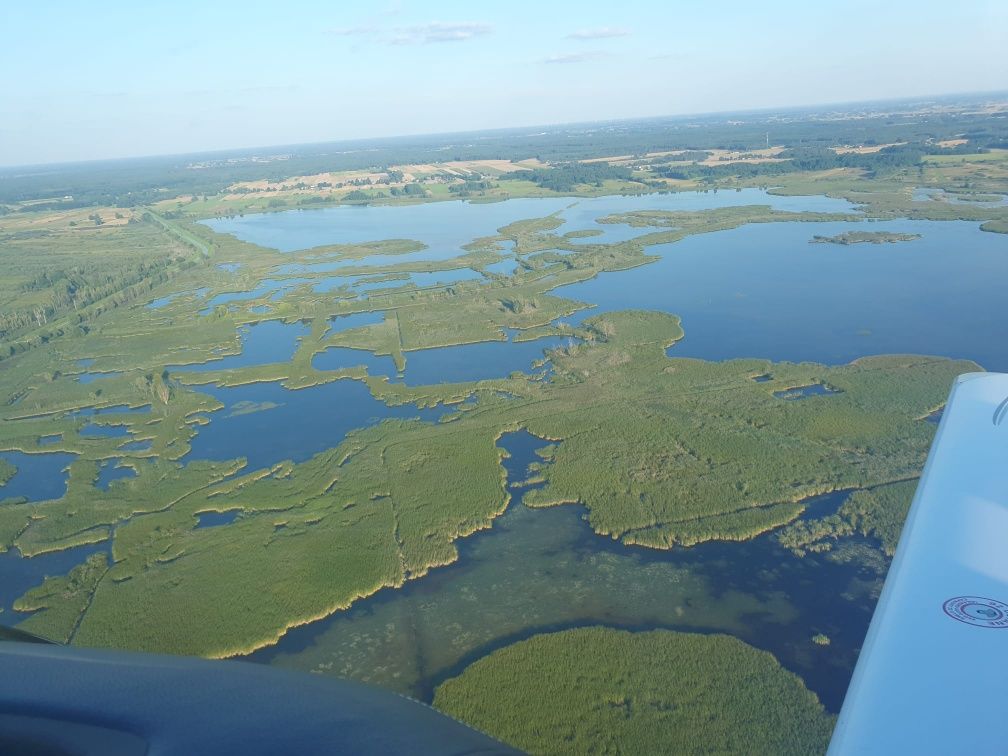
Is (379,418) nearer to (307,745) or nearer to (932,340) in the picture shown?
(307,745)

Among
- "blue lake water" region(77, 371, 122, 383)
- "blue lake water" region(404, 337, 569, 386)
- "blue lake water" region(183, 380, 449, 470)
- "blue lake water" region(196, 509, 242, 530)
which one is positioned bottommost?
"blue lake water" region(196, 509, 242, 530)

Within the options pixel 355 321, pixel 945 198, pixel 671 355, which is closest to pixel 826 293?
pixel 671 355

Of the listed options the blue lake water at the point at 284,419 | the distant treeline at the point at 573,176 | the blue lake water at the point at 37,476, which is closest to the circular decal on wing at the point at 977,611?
the blue lake water at the point at 284,419

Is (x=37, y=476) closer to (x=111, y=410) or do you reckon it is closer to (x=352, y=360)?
(x=111, y=410)

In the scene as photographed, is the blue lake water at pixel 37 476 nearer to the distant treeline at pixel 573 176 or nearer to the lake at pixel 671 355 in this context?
the lake at pixel 671 355

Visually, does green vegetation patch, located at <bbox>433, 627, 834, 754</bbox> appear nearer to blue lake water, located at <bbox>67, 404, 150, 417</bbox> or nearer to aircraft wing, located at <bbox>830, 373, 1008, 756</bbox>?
aircraft wing, located at <bbox>830, 373, 1008, 756</bbox>

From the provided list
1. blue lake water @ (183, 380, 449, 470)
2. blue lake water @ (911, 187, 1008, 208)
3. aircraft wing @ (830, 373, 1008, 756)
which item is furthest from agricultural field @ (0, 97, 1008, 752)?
aircraft wing @ (830, 373, 1008, 756)
